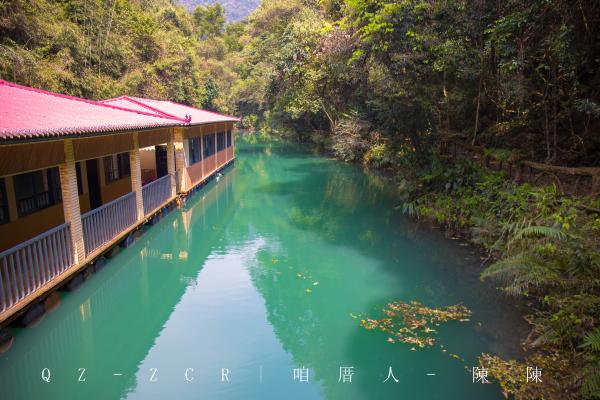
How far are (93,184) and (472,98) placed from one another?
44.5ft

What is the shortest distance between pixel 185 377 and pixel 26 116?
5329 mm

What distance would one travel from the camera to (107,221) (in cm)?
1023

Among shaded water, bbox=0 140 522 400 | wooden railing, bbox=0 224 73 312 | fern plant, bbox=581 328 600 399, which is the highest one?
wooden railing, bbox=0 224 73 312

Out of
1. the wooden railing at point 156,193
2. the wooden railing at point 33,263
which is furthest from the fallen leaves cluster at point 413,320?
the wooden railing at point 156,193

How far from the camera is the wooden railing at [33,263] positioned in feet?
21.5

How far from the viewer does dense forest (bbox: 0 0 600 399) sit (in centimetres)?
675

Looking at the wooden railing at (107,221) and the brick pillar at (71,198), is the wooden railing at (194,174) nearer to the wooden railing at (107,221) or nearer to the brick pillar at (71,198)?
the wooden railing at (107,221)

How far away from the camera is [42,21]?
21.5 metres

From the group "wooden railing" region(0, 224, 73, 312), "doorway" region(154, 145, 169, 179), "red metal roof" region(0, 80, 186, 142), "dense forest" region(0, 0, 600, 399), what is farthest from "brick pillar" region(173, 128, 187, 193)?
"wooden railing" region(0, 224, 73, 312)

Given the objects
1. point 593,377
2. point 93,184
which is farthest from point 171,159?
point 593,377

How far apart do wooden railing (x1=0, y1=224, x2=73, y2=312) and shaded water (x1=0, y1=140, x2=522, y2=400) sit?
0.83 metres

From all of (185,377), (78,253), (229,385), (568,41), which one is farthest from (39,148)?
(568,41)

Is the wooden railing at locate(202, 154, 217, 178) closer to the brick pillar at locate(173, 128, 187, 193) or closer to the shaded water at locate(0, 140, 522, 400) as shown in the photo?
the brick pillar at locate(173, 128, 187, 193)

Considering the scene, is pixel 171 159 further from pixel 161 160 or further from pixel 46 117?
pixel 46 117
